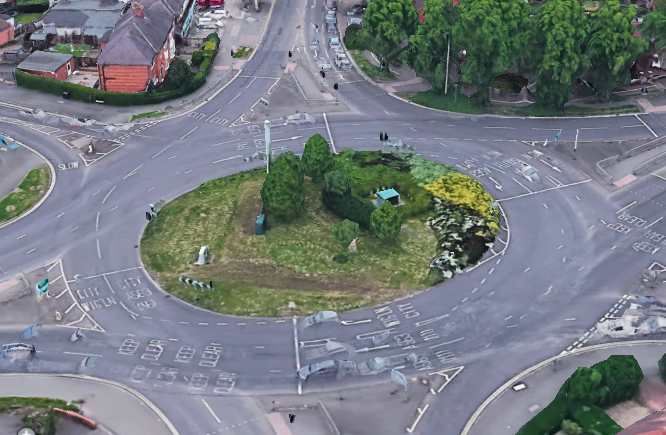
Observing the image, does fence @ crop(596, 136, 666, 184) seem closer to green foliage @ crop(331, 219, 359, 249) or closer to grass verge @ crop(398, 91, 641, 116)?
grass verge @ crop(398, 91, 641, 116)

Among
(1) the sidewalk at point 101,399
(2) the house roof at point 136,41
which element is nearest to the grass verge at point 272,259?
(1) the sidewalk at point 101,399

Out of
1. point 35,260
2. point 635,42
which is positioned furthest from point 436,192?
point 35,260

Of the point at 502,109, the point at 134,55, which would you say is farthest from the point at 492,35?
the point at 134,55

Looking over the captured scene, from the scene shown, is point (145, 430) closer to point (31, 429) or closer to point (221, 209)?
point (31, 429)

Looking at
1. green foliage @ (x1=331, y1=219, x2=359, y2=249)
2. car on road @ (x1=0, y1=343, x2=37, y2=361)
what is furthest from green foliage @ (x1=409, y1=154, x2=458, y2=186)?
car on road @ (x1=0, y1=343, x2=37, y2=361)

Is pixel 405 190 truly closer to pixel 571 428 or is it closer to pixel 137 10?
pixel 571 428
